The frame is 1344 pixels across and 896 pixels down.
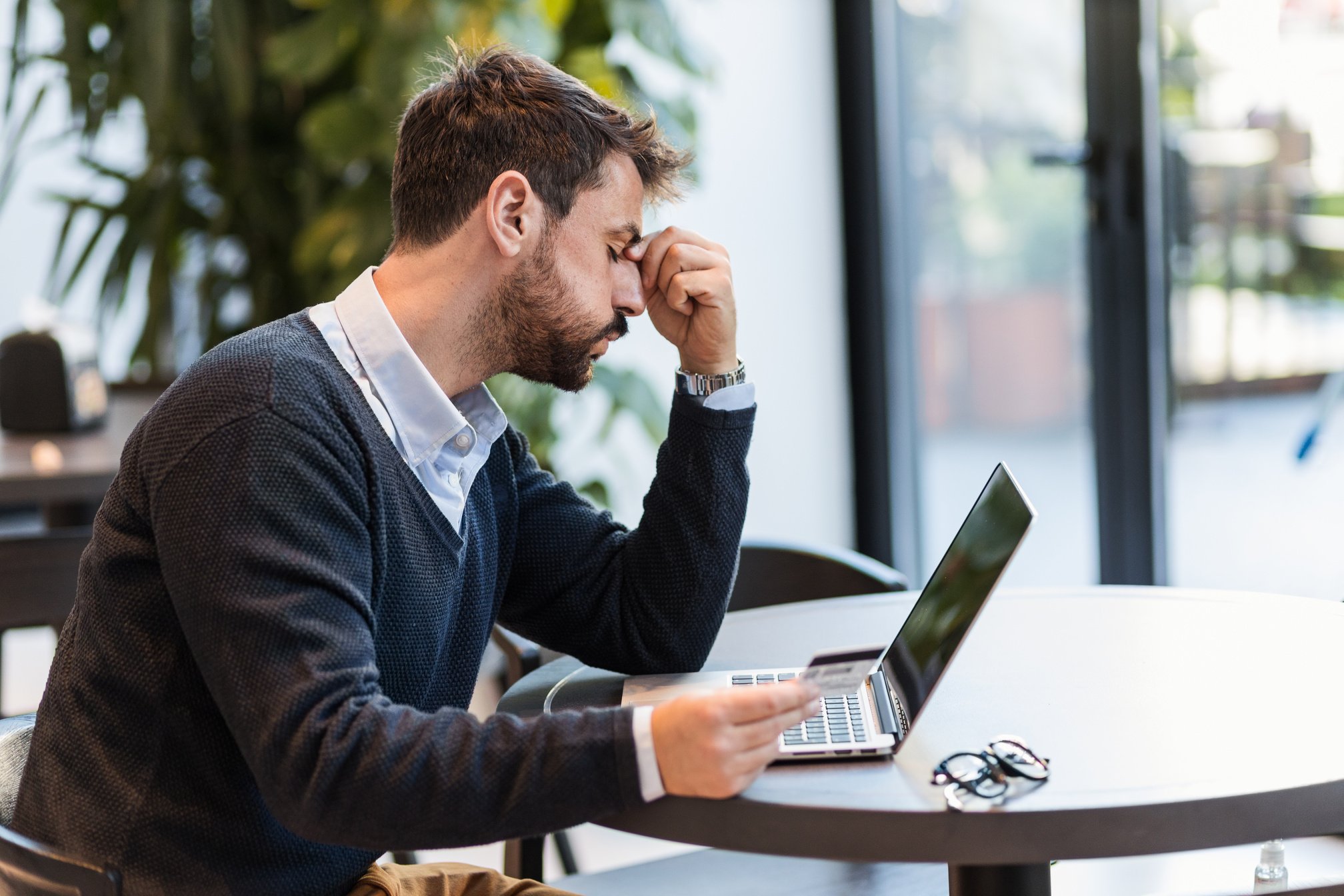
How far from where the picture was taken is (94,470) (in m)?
2.41

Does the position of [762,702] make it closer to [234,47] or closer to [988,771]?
[988,771]

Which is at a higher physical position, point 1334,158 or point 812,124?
point 812,124

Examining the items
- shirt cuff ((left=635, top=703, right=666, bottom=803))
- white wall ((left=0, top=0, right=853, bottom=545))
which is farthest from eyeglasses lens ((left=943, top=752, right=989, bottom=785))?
white wall ((left=0, top=0, right=853, bottom=545))

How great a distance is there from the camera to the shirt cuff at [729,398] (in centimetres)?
147

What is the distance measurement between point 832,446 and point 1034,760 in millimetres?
2737

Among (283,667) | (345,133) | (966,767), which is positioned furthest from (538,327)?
(345,133)

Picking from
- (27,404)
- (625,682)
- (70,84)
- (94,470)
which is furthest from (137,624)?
(70,84)

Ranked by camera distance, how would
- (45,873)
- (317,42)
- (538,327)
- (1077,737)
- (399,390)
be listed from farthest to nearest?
(317,42) < (538,327) < (399,390) < (1077,737) < (45,873)

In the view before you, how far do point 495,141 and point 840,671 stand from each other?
62 cm

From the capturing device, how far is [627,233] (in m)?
1.39

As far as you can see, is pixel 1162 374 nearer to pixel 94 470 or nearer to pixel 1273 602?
pixel 1273 602

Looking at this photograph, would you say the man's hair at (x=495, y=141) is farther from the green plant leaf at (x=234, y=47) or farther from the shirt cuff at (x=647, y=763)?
→ the green plant leaf at (x=234, y=47)

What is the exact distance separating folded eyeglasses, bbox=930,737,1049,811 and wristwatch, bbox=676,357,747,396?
0.54 metres

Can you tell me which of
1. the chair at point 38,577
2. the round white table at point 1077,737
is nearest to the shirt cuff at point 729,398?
the round white table at point 1077,737
